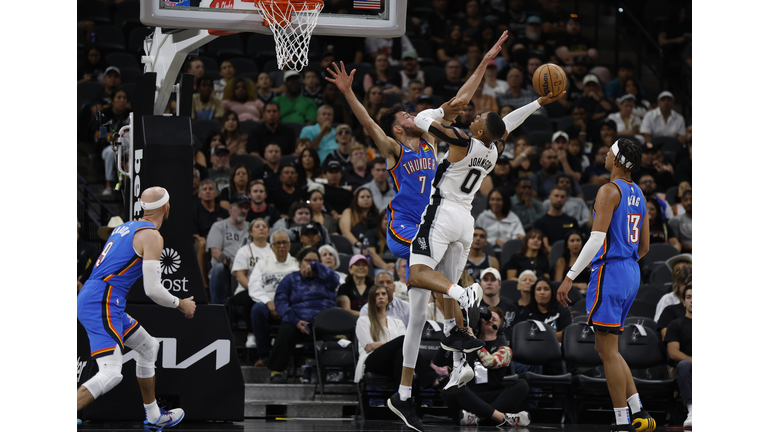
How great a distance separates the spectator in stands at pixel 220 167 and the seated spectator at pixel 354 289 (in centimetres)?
283

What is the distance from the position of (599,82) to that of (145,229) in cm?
1160

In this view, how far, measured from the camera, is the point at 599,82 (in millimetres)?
16375

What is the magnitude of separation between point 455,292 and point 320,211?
5.23 m

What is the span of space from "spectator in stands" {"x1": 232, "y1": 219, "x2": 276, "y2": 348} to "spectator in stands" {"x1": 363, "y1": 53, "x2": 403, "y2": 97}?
505 cm

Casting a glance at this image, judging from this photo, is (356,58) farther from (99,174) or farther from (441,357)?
(441,357)

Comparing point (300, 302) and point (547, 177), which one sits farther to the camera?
point (547, 177)

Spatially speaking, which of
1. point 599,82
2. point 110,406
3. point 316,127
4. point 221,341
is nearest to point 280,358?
point 221,341

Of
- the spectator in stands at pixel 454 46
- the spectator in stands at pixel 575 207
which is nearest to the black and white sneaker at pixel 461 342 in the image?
the spectator in stands at pixel 575 207

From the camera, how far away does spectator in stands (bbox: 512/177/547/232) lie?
41.5ft

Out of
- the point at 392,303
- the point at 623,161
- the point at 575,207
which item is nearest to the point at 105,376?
the point at 392,303

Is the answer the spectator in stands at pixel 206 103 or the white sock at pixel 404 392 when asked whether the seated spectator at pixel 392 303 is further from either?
the spectator in stands at pixel 206 103

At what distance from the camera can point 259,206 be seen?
11.4 m

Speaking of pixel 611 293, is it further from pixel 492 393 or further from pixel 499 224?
pixel 499 224

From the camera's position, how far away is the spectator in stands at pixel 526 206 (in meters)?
12.6
